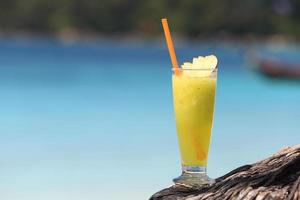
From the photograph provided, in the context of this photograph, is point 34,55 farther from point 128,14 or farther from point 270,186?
point 270,186

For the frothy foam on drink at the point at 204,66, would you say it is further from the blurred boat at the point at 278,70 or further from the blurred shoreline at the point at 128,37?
the blurred shoreline at the point at 128,37

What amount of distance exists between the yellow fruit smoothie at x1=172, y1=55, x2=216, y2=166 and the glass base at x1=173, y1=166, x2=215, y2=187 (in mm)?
11

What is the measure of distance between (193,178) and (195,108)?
5.7 inches

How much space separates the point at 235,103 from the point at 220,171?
7.64 metres

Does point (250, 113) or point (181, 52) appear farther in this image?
point (181, 52)

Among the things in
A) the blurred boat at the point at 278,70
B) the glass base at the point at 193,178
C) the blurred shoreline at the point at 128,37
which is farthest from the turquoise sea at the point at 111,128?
the blurred shoreline at the point at 128,37

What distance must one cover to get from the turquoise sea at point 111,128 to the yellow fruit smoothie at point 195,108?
499 centimetres

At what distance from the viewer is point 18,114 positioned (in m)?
12.5

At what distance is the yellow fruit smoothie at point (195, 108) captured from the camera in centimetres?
178

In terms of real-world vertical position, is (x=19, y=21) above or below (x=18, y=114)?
above

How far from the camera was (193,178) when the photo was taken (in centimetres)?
178

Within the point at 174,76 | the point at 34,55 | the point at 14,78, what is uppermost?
the point at 34,55

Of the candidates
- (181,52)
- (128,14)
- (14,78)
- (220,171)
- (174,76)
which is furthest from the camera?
(128,14)

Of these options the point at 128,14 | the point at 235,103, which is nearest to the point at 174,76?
the point at 235,103
